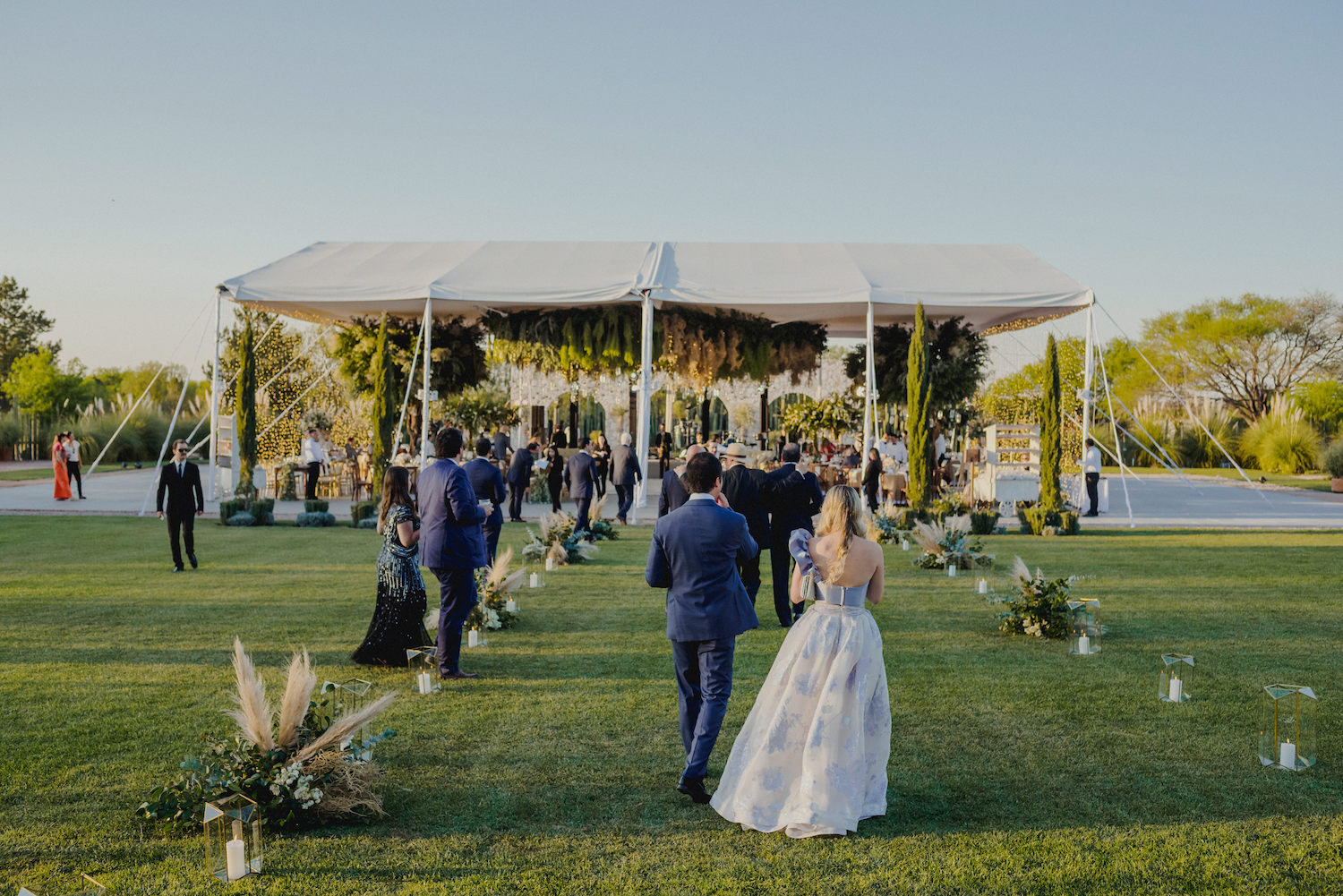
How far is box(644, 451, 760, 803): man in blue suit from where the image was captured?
14.3ft

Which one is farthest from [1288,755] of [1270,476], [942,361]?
[1270,476]

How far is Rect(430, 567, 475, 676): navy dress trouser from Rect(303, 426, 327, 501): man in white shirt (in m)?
14.0

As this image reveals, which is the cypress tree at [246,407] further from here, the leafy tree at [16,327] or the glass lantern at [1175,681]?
the leafy tree at [16,327]

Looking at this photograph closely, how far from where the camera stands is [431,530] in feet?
21.2

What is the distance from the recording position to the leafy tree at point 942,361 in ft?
64.5

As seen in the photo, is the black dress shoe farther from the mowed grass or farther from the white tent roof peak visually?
the white tent roof peak

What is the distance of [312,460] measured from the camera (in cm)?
1988

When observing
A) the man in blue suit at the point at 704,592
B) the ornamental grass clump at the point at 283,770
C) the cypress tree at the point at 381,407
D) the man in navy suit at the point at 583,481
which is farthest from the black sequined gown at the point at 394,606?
the cypress tree at the point at 381,407

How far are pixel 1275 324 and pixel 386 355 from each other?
4486 cm

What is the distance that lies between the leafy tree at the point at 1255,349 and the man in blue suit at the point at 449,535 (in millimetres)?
48388

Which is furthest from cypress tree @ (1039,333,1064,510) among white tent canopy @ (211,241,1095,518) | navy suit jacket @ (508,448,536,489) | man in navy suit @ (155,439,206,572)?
man in navy suit @ (155,439,206,572)

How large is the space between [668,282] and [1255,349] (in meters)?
41.0

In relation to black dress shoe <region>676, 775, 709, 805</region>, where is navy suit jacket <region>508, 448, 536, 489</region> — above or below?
above

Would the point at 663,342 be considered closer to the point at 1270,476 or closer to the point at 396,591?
the point at 396,591
